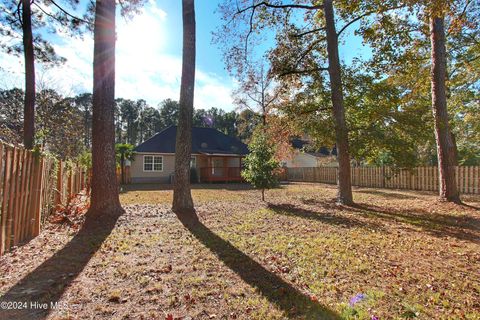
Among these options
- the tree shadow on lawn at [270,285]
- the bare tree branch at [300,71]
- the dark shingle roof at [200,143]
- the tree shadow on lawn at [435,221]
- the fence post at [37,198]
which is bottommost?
the tree shadow on lawn at [270,285]

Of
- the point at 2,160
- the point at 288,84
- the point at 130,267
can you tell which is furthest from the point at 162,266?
the point at 288,84

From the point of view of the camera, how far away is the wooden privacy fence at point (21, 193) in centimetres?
405

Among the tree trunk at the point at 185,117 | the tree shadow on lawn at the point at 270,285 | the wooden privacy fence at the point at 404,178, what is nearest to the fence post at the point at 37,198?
the tree trunk at the point at 185,117

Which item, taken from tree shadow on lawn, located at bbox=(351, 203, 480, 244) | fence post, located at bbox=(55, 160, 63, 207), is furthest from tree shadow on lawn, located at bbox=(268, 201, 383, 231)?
fence post, located at bbox=(55, 160, 63, 207)

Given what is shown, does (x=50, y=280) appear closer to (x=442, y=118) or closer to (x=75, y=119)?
(x=442, y=118)

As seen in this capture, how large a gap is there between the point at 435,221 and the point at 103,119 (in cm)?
859

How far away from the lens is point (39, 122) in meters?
15.9

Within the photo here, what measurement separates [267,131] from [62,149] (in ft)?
43.1

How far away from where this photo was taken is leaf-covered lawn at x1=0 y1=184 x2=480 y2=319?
2.67 m

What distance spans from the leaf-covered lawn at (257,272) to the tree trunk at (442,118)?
9.15 feet

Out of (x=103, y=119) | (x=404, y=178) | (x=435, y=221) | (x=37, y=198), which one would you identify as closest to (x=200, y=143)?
(x=404, y=178)

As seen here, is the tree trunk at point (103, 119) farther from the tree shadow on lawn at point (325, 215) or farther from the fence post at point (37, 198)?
the tree shadow on lawn at point (325, 215)

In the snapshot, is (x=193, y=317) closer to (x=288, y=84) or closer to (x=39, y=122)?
(x=288, y=84)

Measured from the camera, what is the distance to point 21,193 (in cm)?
470
